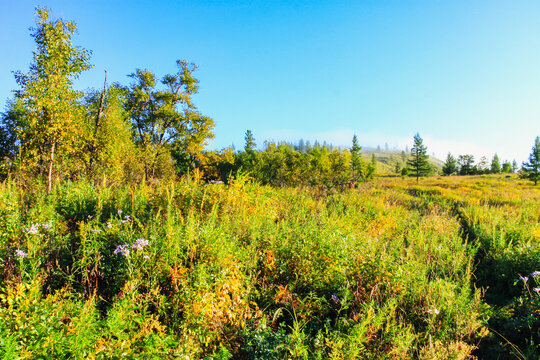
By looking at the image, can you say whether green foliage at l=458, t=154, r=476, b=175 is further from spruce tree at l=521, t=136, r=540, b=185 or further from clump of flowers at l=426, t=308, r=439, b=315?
clump of flowers at l=426, t=308, r=439, b=315

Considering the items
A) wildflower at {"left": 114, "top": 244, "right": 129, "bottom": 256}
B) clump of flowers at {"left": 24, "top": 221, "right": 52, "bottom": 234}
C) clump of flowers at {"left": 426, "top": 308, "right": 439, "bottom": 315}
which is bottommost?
clump of flowers at {"left": 426, "top": 308, "right": 439, "bottom": 315}

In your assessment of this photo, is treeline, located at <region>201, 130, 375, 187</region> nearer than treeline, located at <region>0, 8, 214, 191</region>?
No

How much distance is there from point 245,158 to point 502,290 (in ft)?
113

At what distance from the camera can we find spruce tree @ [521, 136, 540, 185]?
37225 millimetres

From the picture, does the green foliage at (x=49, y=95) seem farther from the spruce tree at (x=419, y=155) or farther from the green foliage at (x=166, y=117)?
the spruce tree at (x=419, y=155)

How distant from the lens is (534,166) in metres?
37.7

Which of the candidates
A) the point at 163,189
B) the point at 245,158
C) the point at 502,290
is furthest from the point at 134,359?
the point at 245,158

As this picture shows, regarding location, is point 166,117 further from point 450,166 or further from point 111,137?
point 450,166

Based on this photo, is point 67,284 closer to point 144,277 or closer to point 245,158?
point 144,277

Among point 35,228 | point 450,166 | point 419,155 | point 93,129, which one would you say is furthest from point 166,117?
point 450,166

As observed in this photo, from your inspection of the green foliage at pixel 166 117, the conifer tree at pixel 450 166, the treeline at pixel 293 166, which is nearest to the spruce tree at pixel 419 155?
the treeline at pixel 293 166

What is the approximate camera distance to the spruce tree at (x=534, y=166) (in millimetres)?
37225

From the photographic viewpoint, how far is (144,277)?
9.70ft

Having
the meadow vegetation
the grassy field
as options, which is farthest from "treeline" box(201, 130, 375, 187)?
the grassy field
